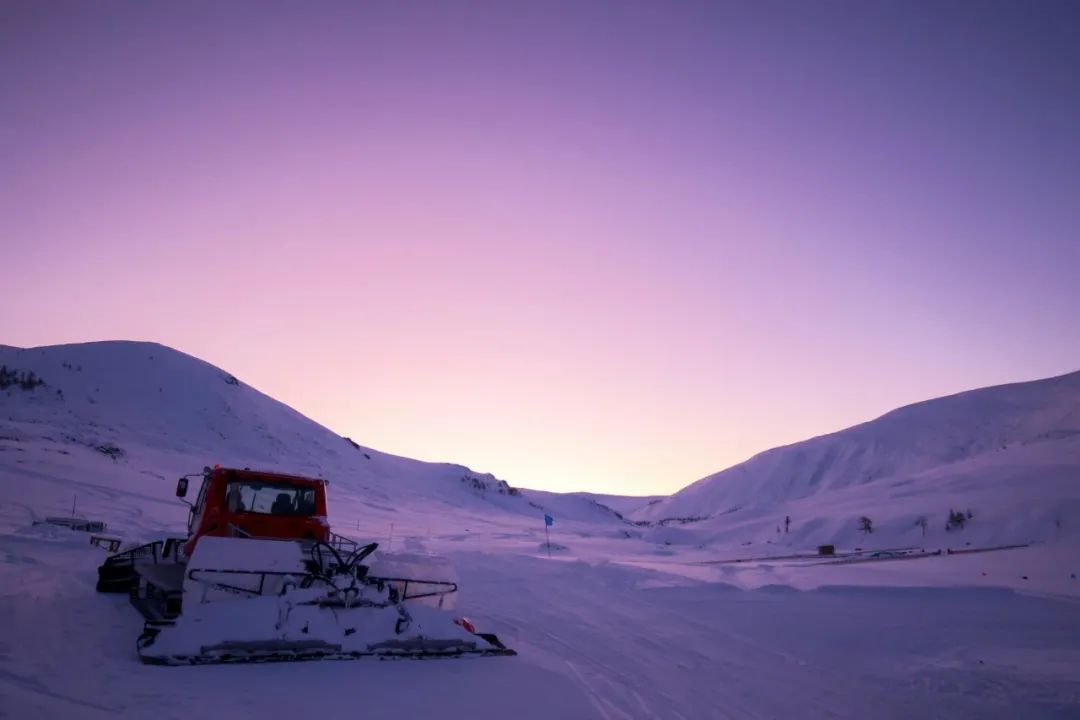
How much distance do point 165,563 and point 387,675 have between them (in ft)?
17.4

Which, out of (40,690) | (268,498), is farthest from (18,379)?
(40,690)

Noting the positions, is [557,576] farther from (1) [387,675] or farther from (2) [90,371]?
(2) [90,371]

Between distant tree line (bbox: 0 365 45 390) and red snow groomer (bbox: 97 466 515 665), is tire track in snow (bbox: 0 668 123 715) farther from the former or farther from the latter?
distant tree line (bbox: 0 365 45 390)

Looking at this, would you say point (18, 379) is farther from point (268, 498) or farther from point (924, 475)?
point (924, 475)

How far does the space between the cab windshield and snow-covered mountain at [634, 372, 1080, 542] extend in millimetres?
29216

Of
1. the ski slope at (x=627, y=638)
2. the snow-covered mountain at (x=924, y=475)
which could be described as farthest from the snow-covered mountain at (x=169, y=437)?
the snow-covered mountain at (x=924, y=475)

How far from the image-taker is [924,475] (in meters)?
46.5

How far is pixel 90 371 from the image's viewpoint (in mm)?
58312

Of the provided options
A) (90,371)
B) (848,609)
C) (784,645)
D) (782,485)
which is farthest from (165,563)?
(782,485)

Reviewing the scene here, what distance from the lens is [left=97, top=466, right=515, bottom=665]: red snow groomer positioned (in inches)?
270

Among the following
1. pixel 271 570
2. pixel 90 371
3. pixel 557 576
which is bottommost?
pixel 557 576

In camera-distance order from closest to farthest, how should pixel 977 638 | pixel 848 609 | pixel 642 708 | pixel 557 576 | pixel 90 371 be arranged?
1. pixel 642 708
2. pixel 977 638
3. pixel 848 609
4. pixel 557 576
5. pixel 90 371

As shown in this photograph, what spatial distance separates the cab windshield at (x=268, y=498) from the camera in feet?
34.4

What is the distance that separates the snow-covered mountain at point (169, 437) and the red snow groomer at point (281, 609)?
20845mm
